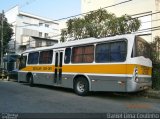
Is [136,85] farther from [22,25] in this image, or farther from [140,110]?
[22,25]

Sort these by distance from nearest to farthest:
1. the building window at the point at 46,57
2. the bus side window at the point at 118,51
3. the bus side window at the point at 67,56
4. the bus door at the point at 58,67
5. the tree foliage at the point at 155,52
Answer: the bus side window at the point at 118,51
the bus side window at the point at 67,56
the bus door at the point at 58,67
the tree foliage at the point at 155,52
the building window at the point at 46,57

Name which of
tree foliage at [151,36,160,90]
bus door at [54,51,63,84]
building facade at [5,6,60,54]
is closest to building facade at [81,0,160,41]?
tree foliage at [151,36,160,90]

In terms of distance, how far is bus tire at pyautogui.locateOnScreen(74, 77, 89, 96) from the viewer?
523 inches

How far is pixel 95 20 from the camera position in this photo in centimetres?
1973

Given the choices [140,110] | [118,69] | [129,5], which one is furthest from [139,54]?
[129,5]

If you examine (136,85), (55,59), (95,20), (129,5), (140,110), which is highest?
(129,5)

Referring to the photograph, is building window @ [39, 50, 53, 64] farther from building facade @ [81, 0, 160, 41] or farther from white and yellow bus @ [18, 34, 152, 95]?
building facade @ [81, 0, 160, 41]

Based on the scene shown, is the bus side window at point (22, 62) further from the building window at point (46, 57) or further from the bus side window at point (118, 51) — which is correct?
the bus side window at point (118, 51)

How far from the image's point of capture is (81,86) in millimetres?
13633

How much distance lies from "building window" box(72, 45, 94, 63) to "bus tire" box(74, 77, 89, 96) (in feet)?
3.26

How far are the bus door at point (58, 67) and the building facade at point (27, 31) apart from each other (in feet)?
80.8

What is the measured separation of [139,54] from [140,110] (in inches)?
119

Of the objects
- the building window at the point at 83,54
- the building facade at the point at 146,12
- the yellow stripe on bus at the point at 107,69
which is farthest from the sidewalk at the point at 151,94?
the building facade at the point at 146,12

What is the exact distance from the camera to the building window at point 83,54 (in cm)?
1323
